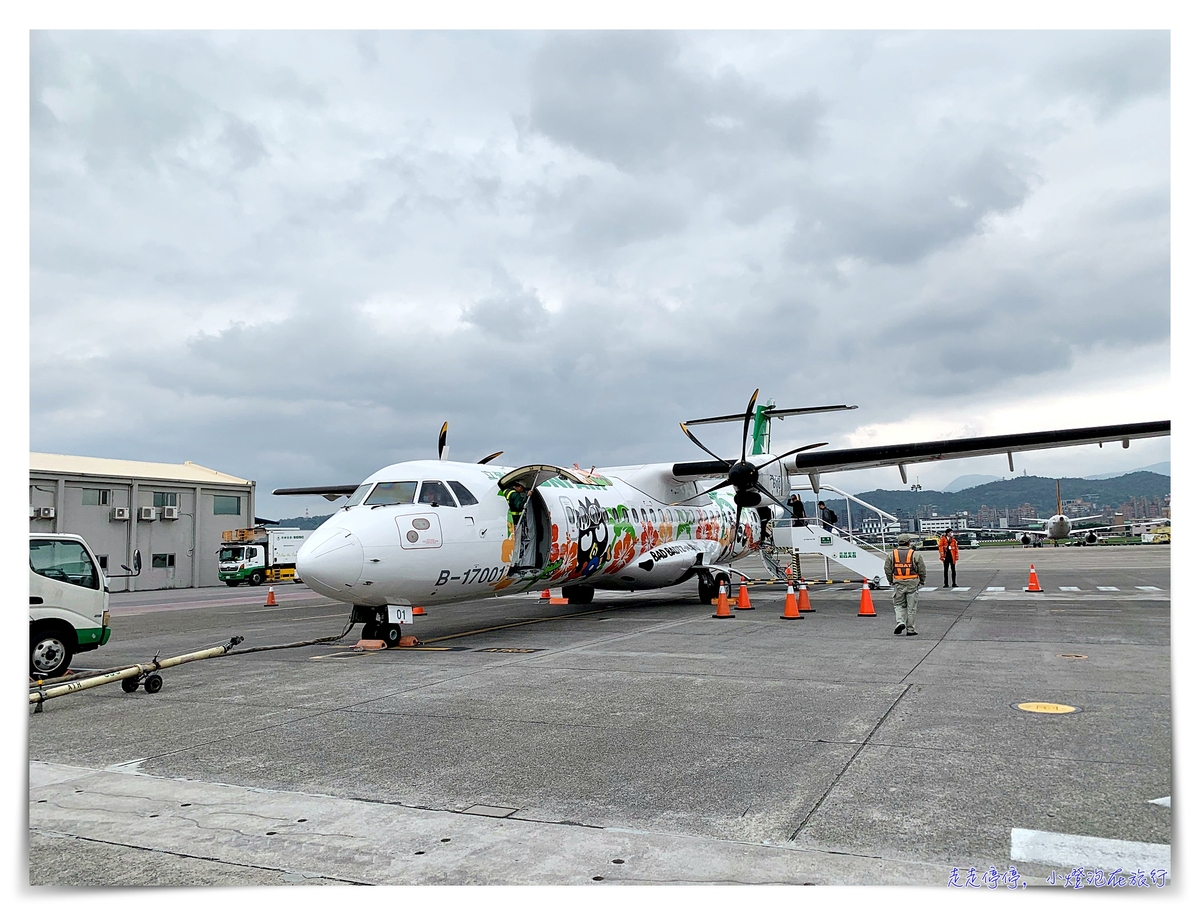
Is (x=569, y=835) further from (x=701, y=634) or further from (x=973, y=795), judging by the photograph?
(x=701, y=634)

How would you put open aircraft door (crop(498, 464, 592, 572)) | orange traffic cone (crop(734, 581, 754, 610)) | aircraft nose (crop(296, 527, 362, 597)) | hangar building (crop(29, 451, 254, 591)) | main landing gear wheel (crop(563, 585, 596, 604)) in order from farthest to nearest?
1. hangar building (crop(29, 451, 254, 591))
2. main landing gear wheel (crop(563, 585, 596, 604))
3. orange traffic cone (crop(734, 581, 754, 610))
4. open aircraft door (crop(498, 464, 592, 572))
5. aircraft nose (crop(296, 527, 362, 597))

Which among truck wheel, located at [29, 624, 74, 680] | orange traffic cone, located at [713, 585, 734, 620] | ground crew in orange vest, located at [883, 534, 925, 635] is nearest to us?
truck wheel, located at [29, 624, 74, 680]

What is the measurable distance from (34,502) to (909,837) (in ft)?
141

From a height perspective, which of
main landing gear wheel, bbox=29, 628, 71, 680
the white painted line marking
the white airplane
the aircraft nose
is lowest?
the white airplane

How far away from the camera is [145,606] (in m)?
25.7

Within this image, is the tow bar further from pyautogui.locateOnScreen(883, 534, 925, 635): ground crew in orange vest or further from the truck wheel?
pyautogui.locateOnScreen(883, 534, 925, 635): ground crew in orange vest

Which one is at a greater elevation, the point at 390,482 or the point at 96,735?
the point at 390,482

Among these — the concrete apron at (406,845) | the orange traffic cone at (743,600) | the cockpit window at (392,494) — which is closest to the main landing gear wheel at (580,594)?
the orange traffic cone at (743,600)

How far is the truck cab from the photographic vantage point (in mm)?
9633

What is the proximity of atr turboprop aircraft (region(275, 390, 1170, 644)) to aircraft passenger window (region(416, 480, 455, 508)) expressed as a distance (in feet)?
0.06

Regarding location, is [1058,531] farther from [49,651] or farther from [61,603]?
[49,651]

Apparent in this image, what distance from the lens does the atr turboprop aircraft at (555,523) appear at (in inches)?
437

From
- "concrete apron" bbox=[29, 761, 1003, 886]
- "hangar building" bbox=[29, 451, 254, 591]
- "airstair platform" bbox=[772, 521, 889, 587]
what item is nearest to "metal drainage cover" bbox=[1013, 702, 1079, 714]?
"concrete apron" bbox=[29, 761, 1003, 886]

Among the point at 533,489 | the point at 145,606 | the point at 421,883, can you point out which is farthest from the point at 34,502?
the point at 421,883
